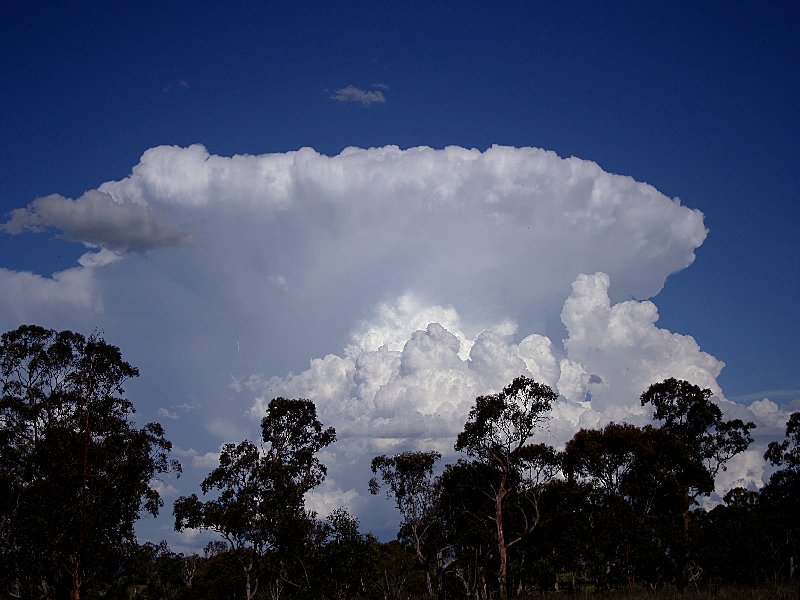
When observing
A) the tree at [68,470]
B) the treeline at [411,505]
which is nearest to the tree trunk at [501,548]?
the treeline at [411,505]

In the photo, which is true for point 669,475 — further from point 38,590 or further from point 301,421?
point 38,590

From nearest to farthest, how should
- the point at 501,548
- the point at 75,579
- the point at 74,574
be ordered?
the point at 74,574, the point at 75,579, the point at 501,548

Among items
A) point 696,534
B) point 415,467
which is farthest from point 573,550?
point 415,467

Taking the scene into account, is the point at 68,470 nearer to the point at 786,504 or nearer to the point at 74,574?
the point at 74,574

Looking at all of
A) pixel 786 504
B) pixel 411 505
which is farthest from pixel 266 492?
pixel 786 504

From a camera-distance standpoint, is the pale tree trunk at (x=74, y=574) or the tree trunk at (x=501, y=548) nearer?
the pale tree trunk at (x=74, y=574)

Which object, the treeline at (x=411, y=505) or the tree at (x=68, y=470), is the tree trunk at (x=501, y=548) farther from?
the tree at (x=68, y=470)

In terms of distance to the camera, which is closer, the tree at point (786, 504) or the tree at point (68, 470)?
the tree at point (68, 470)

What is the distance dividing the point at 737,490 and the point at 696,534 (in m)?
25.4

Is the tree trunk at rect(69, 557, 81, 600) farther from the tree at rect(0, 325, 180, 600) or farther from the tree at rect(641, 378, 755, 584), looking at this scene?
the tree at rect(641, 378, 755, 584)

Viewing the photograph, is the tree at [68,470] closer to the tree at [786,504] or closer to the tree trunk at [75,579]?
the tree trunk at [75,579]

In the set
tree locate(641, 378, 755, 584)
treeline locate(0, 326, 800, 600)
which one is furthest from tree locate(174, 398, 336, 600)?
tree locate(641, 378, 755, 584)

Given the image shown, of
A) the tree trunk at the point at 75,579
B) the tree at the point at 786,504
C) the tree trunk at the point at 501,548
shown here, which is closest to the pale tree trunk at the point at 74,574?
the tree trunk at the point at 75,579

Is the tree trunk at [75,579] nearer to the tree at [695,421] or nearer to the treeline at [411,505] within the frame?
the treeline at [411,505]
